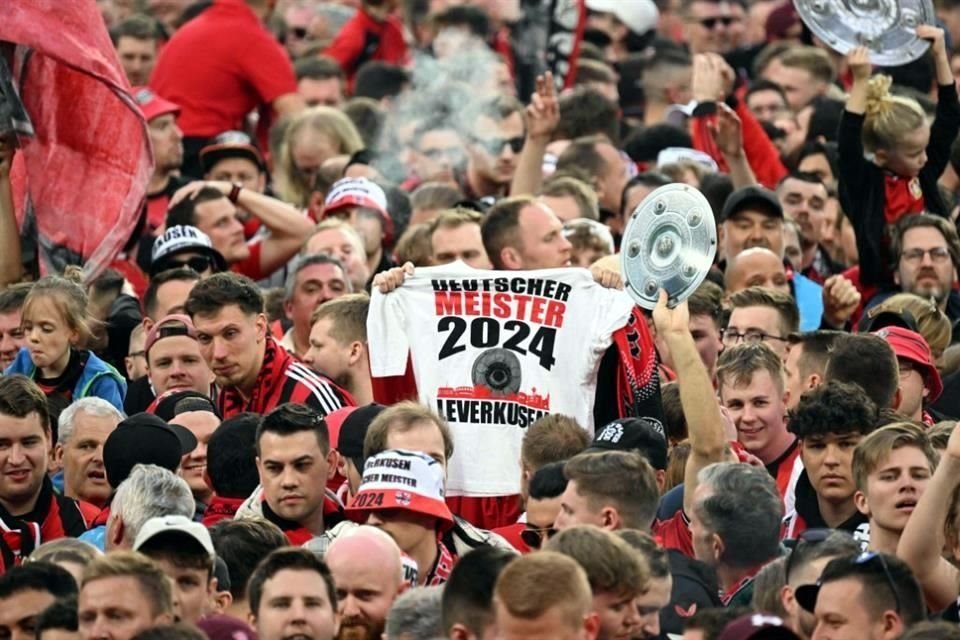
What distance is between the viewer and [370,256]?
1402cm

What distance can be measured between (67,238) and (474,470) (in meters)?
3.29

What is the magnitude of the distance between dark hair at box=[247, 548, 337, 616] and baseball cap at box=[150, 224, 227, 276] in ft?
16.3

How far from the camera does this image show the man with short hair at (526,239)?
1189cm

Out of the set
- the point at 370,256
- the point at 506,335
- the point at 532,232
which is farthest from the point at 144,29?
the point at 506,335

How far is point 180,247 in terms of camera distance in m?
13.2

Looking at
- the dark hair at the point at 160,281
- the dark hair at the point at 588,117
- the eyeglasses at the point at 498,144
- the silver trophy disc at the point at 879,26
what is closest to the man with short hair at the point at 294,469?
the dark hair at the point at 160,281

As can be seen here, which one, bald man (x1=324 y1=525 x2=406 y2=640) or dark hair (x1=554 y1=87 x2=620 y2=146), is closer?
bald man (x1=324 y1=525 x2=406 y2=640)

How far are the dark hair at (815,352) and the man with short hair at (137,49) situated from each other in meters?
7.45

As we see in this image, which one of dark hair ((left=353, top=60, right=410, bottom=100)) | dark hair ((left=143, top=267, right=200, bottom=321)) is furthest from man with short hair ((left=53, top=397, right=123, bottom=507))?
dark hair ((left=353, top=60, right=410, bottom=100))

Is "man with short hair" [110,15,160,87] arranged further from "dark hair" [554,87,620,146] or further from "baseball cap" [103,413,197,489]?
"baseball cap" [103,413,197,489]

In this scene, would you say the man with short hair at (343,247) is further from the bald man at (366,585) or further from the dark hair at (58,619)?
the dark hair at (58,619)

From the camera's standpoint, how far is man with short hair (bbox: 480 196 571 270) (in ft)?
39.0

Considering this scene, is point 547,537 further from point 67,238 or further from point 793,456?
point 67,238

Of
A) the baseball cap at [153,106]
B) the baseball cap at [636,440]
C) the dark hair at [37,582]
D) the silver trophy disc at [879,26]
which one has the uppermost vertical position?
the baseball cap at [153,106]
